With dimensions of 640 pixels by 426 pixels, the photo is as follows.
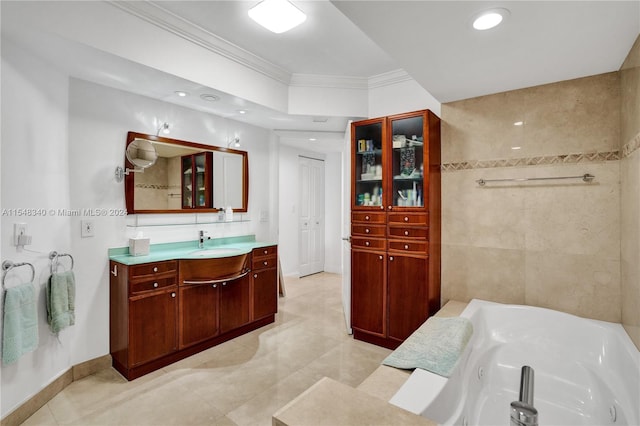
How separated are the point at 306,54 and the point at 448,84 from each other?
1213 millimetres

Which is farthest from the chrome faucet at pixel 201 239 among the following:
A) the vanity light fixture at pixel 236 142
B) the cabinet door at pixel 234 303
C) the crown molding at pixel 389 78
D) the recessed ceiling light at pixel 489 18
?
the recessed ceiling light at pixel 489 18

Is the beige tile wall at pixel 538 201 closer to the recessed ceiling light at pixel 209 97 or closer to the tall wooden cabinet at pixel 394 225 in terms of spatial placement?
the tall wooden cabinet at pixel 394 225

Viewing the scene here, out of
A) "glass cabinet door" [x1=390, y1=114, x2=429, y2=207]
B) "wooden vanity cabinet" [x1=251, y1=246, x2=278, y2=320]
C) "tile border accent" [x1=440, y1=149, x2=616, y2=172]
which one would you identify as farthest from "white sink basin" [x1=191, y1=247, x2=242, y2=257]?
"tile border accent" [x1=440, y1=149, x2=616, y2=172]

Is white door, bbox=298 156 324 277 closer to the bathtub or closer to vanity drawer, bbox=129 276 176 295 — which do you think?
vanity drawer, bbox=129 276 176 295

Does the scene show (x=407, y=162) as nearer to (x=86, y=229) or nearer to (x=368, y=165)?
(x=368, y=165)

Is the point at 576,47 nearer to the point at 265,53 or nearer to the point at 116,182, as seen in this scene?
the point at 265,53

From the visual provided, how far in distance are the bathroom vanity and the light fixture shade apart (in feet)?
5.97

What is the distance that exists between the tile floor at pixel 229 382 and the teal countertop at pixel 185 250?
869 mm

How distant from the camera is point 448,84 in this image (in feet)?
7.80

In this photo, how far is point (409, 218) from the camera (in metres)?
2.70

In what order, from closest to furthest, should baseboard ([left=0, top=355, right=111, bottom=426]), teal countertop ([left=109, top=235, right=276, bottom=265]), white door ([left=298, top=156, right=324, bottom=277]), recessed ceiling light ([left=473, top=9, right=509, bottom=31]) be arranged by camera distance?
1. recessed ceiling light ([left=473, top=9, right=509, bottom=31])
2. baseboard ([left=0, top=355, right=111, bottom=426])
3. teal countertop ([left=109, top=235, right=276, bottom=265])
4. white door ([left=298, top=156, right=324, bottom=277])

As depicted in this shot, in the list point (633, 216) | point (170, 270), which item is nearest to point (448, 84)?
point (633, 216)

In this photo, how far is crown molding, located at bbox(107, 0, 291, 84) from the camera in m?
2.05

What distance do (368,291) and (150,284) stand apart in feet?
6.06
